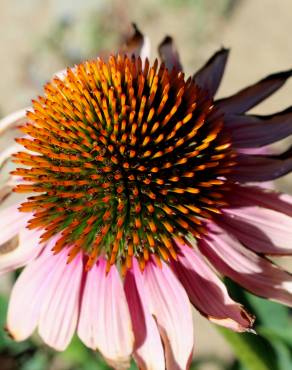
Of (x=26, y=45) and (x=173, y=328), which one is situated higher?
(x=26, y=45)

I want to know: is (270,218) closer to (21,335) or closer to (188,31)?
(21,335)

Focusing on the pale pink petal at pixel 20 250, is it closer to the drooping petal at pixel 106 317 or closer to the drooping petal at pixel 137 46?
the drooping petal at pixel 106 317

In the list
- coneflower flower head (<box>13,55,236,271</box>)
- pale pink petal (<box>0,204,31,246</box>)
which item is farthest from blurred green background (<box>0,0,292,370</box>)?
coneflower flower head (<box>13,55,236,271</box>)

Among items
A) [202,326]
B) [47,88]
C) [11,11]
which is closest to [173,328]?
[47,88]

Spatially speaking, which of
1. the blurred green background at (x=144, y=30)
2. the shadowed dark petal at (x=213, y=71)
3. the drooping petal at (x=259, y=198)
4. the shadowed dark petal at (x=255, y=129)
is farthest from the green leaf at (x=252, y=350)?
the blurred green background at (x=144, y=30)

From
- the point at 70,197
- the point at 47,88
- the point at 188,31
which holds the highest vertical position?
the point at 188,31
